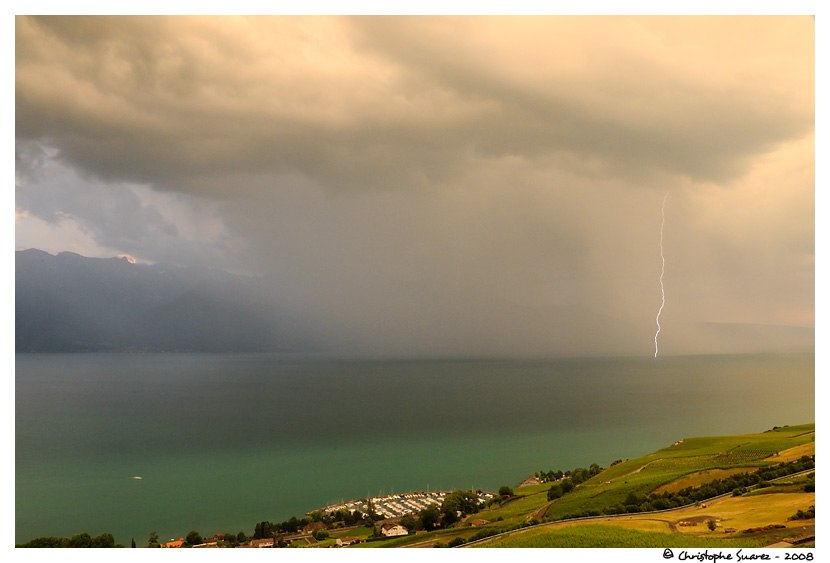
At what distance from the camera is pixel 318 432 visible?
1866 cm

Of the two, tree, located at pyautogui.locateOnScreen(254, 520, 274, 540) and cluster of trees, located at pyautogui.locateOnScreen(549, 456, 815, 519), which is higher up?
cluster of trees, located at pyautogui.locateOnScreen(549, 456, 815, 519)

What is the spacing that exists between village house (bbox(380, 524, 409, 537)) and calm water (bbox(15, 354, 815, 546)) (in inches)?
129

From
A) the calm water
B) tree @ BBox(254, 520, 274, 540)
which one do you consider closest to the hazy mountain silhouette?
the calm water

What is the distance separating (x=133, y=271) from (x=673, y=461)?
38.4m

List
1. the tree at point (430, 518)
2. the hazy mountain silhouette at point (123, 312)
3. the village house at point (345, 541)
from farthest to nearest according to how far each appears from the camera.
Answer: the hazy mountain silhouette at point (123, 312), the tree at point (430, 518), the village house at point (345, 541)

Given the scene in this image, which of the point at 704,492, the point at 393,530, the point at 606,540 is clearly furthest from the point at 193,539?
the point at 704,492

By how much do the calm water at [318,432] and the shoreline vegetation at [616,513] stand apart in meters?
1.75

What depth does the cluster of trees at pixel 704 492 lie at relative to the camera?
654 centimetres

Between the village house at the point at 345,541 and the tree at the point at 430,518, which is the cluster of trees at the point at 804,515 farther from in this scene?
the village house at the point at 345,541

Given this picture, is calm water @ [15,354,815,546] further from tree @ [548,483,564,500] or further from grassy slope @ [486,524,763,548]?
grassy slope @ [486,524,763,548]

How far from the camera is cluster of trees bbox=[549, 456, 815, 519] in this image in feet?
21.5

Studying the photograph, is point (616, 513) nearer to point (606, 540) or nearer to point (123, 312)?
point (606, 540)

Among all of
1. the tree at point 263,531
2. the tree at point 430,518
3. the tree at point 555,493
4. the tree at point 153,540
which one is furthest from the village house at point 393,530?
the tree at point 153,540

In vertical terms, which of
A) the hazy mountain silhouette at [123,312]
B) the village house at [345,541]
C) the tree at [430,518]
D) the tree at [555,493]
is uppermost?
the hazy mountain silhouette at [123,312]
